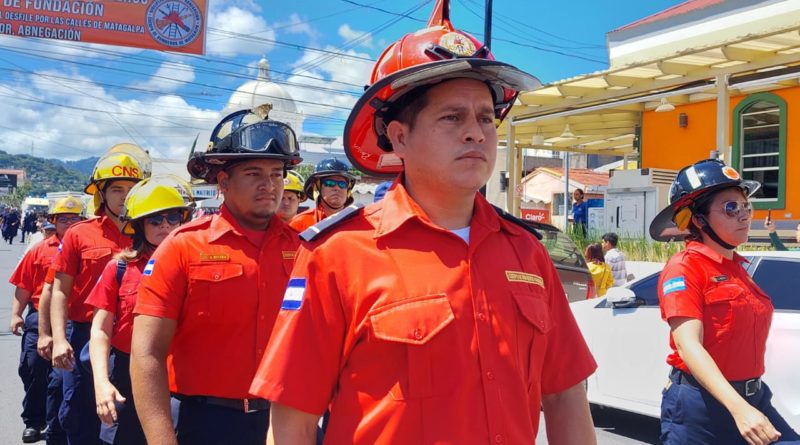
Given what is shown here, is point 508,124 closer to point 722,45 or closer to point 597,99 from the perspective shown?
point 597,99

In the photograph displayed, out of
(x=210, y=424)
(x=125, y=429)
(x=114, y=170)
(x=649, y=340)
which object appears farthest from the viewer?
(x=649, y=340)

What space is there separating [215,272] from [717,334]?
221 cm

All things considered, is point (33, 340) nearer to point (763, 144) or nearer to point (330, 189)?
point (330, 189)

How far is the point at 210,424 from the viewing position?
2.59 metres

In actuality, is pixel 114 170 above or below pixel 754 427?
above

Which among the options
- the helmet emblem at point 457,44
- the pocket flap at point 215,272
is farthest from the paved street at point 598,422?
the helmet emblem at point 457,44

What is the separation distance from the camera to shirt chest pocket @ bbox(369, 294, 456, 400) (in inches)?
62.1

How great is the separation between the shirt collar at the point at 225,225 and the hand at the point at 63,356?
1.79m

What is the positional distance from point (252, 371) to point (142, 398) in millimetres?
394

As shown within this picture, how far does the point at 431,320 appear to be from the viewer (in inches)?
62.7

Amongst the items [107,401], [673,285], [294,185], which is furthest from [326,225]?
[294,185]

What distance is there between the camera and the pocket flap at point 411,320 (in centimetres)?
158

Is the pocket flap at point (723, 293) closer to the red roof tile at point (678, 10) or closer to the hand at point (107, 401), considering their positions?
the hand at point (107, 401)

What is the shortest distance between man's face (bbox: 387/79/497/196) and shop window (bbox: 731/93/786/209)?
40.4 feet
